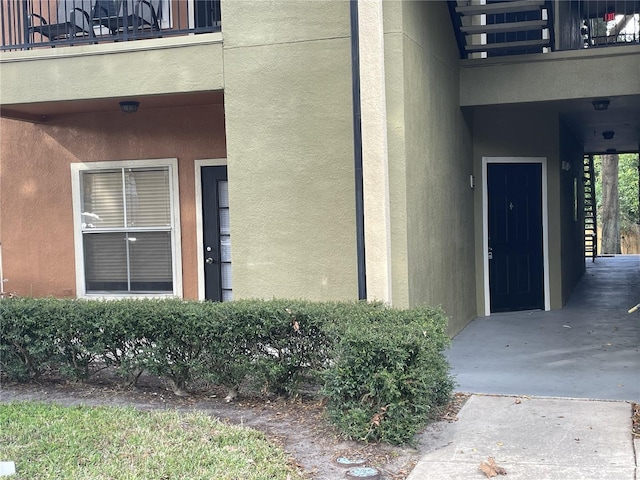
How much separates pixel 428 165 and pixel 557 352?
7.87ft

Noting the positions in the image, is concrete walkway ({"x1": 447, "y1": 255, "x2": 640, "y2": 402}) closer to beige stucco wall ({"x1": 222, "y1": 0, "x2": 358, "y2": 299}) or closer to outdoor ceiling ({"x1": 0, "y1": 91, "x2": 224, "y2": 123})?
beige stucco wall ({"x1": 222, "y1": 0, "x2": 358, "y2": 299})

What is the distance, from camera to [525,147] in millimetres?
10117

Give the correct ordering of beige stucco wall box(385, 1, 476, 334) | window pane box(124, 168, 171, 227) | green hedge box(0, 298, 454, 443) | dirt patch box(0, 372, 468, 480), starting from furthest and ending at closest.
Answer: window pane box(124, 168, 171, 227) → beige stucco wall box(385, 1, 476, 334) → green hedge box(0, 298, 454, 443) → dirt patch box(0, 372, 468, 480)

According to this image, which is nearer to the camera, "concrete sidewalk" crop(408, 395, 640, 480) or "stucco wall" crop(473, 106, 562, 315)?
"concrete sidewalk" crop(408, 395, 640, 480)

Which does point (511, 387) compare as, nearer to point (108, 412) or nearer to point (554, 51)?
point (108, 412)

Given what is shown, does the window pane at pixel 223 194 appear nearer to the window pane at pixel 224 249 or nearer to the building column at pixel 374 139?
the window pane at pixel 224 249

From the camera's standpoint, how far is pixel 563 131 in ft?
36.7

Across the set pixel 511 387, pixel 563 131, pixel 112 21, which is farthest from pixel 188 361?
pixel 563 131

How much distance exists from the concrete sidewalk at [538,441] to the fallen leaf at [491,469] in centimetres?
3

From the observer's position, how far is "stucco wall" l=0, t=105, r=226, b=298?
9336 mm

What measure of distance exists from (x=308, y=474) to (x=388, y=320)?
1.34m

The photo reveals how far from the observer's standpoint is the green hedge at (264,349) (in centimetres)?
459

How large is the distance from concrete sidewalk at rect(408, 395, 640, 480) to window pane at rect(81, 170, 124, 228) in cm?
583

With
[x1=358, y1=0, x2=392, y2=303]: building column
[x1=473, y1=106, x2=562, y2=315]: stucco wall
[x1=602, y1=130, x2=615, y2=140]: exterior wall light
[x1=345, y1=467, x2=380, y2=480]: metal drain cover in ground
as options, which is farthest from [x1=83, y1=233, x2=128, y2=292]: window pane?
[x1=602, y1=130, x2=615, y2=140]: exterior wall light
